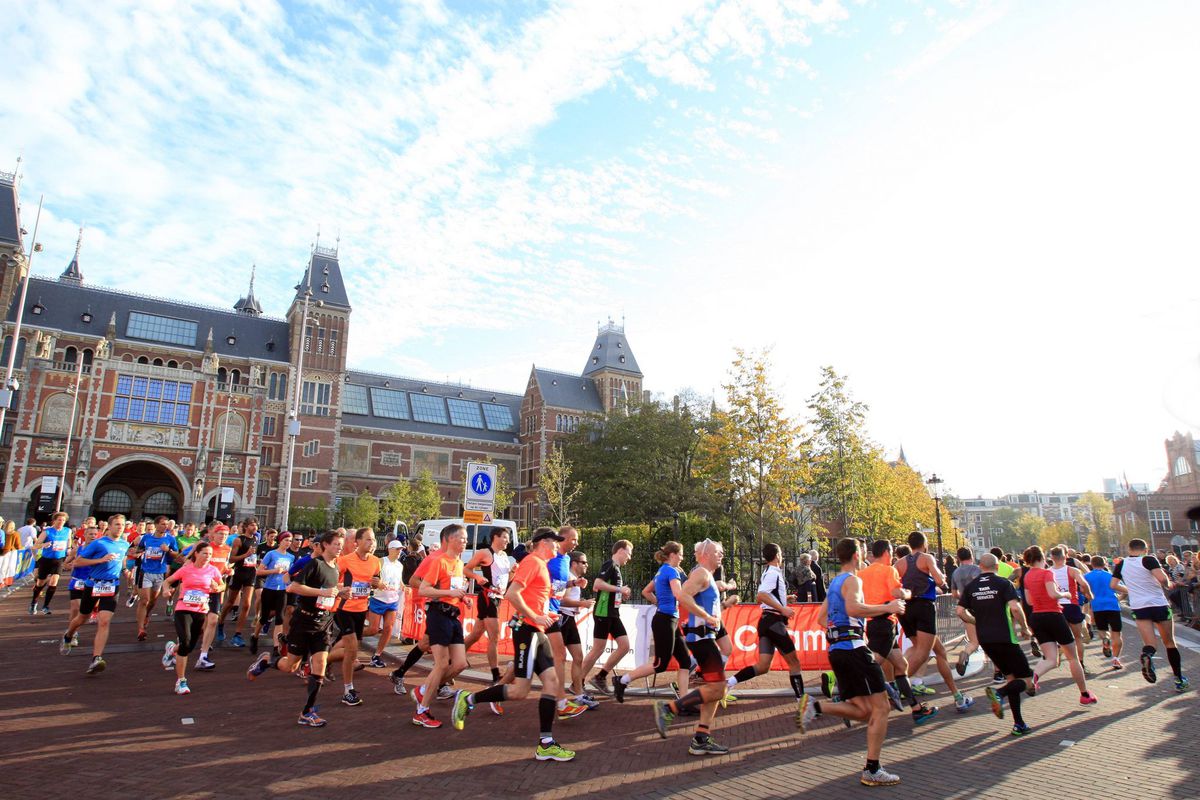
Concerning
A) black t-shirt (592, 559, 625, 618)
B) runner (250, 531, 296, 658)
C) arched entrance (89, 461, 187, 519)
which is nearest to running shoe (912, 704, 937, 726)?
black t-shirt (592, 559, 625, 618)

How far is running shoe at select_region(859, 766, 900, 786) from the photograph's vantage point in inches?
222

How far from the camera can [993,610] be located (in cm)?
744

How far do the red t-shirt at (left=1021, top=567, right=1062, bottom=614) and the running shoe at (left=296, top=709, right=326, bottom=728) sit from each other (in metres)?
8.55

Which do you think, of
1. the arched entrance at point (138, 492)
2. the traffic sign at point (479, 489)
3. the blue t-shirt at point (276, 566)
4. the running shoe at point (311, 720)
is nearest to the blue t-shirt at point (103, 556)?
the blue t-shirt at point (276, 566)

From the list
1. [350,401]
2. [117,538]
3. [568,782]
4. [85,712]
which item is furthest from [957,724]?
[350,401]

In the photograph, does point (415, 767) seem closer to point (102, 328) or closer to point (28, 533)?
point (28, 533)

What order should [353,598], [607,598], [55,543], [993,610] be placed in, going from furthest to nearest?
[55,543]
[607,598]
[353,598]
[993,610]

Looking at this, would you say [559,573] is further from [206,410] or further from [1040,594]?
[206,410]

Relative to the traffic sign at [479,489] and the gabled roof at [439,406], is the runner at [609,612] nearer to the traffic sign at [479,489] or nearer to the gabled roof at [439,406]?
the traffic sign at [479,489]

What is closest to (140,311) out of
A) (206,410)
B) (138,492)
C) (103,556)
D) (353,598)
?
(206,410)

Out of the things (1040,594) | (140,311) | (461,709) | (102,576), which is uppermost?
(140,311)

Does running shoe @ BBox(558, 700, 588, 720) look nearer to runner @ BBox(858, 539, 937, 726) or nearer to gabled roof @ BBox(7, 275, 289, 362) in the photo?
runner @ BBox(858, 539, 937, 726)

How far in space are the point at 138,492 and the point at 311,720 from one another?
56.9 metres

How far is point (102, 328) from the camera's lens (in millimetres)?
53812
